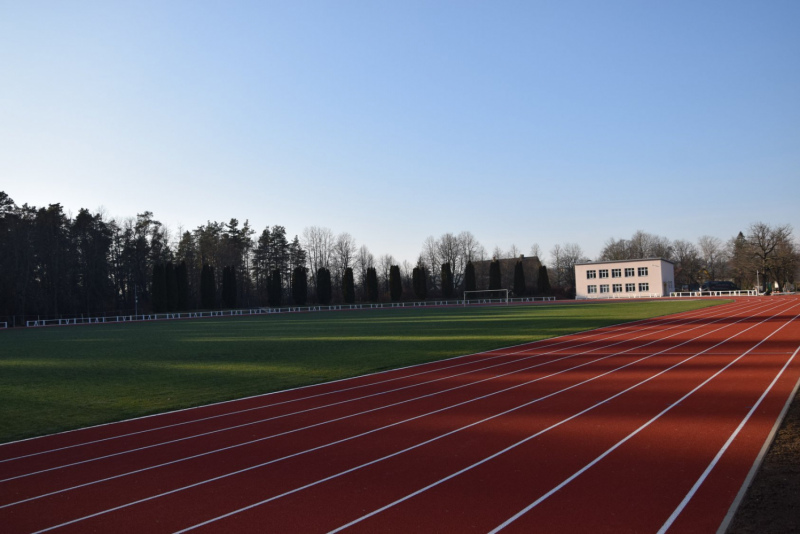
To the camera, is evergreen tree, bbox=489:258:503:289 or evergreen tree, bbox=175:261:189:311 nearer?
evergreen tree, bbox=175:261:189:311

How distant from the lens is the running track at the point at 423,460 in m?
5.12

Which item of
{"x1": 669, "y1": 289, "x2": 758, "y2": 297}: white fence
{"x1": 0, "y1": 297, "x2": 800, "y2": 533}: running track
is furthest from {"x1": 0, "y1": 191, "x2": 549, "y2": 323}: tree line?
{"x1": 0, "y1": 297, "x2": 800, "y2": 533}: running track

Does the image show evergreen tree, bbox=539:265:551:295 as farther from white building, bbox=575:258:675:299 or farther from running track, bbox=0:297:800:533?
running track, bbox=0:297:800:533

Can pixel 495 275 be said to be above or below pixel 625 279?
above

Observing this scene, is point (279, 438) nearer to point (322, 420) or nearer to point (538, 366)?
point (322, 420)

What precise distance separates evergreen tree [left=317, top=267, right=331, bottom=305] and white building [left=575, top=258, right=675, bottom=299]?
36.2 metres

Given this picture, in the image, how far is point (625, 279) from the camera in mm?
78125

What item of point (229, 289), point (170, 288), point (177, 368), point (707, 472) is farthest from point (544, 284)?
point (707, 472)

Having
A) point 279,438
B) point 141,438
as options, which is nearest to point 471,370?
point 279,438

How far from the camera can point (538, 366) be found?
1474 centimetres

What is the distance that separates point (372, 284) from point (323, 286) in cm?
756

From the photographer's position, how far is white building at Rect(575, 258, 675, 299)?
75.9 meters

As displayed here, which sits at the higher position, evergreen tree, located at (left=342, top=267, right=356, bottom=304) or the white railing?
evergreen tree, located at (left=342, top=267, right=356, bottom=304)

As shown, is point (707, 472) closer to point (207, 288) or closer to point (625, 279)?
point (207, 288)
